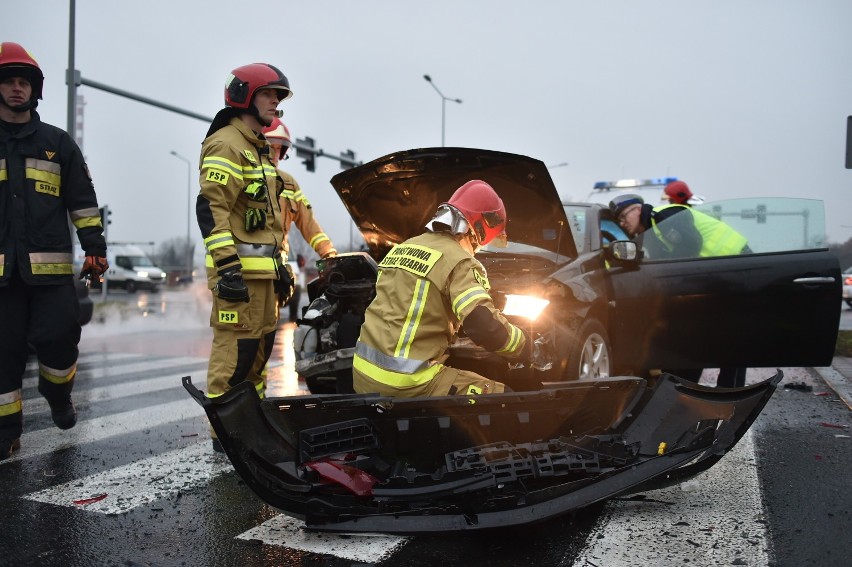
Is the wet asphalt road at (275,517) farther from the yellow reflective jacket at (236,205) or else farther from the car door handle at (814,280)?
the yellow reflective jacket at (236,205)

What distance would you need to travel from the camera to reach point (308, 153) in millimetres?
23766

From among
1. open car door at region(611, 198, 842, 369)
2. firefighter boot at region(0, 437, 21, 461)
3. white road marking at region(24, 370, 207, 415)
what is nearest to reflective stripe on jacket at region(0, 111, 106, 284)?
firefighter boot at region(0, 437, 21, 461)

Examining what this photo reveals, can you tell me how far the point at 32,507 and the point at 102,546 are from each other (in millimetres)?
721

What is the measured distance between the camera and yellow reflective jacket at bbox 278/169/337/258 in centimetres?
562

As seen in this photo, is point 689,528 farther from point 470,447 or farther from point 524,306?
point 524,306

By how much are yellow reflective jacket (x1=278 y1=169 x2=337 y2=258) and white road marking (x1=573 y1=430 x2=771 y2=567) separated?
9.78 feet

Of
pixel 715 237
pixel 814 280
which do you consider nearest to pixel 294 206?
pixel 715 237

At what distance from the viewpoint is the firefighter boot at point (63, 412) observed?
4.91m

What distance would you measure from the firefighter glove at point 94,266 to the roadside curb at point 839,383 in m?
5.81

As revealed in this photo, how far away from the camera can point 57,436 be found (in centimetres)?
522

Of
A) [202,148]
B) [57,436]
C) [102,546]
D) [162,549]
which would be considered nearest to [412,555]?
[162,549]

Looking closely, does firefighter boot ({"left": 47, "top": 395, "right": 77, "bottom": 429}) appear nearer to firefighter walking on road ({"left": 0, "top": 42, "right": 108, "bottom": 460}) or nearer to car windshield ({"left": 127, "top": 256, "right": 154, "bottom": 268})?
firefighter walking on road ({"left": 0, "top": 42, "right": 108, "bottom": 460})

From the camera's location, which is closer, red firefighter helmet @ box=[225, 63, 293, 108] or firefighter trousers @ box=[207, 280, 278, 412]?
firefighter trousers @ box=[207, 280, 278, 412]

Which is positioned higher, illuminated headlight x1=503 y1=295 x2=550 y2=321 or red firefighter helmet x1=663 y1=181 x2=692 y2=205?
red firefighter helmet x1=663 y1=181 x2=692 y2=205
